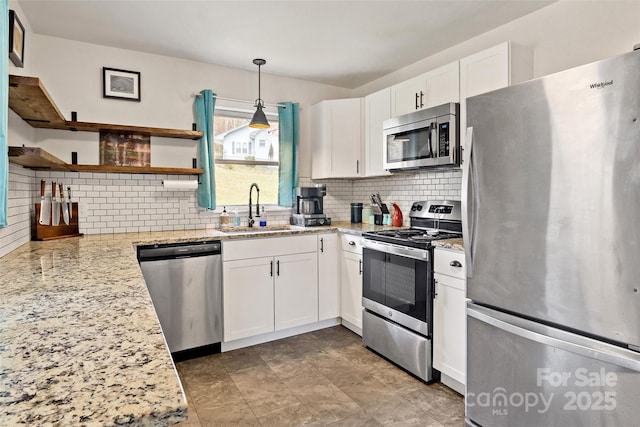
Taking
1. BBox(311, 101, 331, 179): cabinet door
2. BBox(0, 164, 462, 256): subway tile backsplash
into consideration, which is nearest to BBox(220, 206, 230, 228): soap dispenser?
BBox(0, 164, 462, 256): subway tile backsplash

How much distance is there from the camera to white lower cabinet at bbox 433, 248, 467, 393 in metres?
2.24

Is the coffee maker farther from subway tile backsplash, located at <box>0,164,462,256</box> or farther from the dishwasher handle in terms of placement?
the dishwasher handle

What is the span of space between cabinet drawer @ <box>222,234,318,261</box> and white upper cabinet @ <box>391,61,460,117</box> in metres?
1.38

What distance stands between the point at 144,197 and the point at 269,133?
1.39 metres

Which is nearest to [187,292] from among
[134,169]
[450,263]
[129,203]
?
[129,203]

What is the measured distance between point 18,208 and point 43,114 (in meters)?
0.61

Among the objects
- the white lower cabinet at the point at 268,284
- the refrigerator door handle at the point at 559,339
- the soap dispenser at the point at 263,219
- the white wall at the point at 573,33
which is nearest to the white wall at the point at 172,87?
the white wall at the point at 573,33

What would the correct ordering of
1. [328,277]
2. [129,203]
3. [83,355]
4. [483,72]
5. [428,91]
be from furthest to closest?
[328,277]
[129,203]
[428,91]
[483,72]
[83,355]

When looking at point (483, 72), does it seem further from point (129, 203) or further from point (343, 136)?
point (129, 203)

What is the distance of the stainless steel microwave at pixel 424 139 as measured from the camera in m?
2.65

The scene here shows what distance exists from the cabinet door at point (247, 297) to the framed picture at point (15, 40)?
184 cm

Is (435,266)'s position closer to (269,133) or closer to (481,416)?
(481,416)

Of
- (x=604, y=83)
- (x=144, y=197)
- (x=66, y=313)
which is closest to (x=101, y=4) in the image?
(x=144, y=197)

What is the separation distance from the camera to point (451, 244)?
229cm
